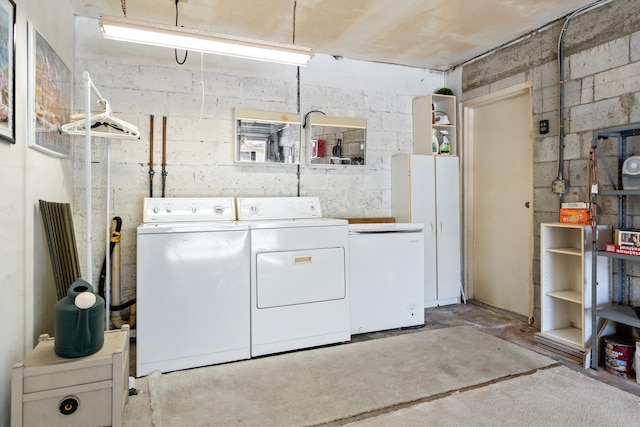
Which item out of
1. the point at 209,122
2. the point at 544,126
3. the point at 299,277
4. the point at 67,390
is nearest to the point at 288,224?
the point at 299,277

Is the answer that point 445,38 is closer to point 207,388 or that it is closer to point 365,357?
point 365,357

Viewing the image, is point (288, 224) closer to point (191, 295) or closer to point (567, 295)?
point (191, 295)

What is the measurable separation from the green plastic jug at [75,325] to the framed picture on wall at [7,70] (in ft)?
2.56

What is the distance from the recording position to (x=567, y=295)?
9.43 ft

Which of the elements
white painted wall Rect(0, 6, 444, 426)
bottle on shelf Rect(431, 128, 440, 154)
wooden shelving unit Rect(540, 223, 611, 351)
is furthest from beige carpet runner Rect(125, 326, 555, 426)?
bottle on shelf Rect(431, 128, 440, 154)

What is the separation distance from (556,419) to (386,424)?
90 centimetres

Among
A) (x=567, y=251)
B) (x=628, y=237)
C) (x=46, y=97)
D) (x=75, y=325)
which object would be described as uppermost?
(x=46, y=97)

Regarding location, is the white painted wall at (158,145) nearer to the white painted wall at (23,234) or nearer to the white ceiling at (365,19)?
the white painted wall at (23,234)

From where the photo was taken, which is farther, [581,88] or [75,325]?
[581,88]

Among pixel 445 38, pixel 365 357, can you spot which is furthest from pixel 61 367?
pixel 445 38

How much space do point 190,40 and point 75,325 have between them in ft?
5.54

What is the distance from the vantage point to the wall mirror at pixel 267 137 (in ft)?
11.3

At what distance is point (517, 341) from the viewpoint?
3092 millimetres

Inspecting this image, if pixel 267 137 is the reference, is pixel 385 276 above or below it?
below
